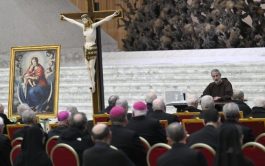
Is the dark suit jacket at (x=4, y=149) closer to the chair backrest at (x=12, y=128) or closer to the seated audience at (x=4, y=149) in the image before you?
the seated audience at (x=4, y=149)

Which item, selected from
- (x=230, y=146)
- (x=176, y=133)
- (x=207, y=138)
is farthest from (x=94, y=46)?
(x=230, y=146)

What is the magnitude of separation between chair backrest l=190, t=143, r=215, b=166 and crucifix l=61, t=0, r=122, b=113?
7936 mm

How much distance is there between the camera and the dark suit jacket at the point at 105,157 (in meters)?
7.38

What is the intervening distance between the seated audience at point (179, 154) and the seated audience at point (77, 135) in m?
1.93

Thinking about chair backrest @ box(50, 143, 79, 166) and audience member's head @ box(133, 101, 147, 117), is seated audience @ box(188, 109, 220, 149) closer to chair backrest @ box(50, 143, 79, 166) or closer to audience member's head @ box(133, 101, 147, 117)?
chair backrest @ box(50, 143, 79, 166)

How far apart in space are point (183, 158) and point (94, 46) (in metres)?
9.05

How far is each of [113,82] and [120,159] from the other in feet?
42.9

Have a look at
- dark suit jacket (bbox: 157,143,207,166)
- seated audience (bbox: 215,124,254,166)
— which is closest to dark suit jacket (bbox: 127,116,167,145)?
dark suit jacket (bbox: 157,143,207,166)

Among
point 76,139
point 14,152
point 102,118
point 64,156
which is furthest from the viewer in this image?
point 102,118

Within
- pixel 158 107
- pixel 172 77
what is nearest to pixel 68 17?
pixel 172 77

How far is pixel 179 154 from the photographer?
7.13m

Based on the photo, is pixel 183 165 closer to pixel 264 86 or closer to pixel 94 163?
pixel 94 163

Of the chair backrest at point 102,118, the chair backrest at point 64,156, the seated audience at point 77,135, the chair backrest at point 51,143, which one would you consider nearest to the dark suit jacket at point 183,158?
the chair backrest at point 64,156

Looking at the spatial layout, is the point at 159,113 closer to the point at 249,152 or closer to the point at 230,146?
the point at 249,152
